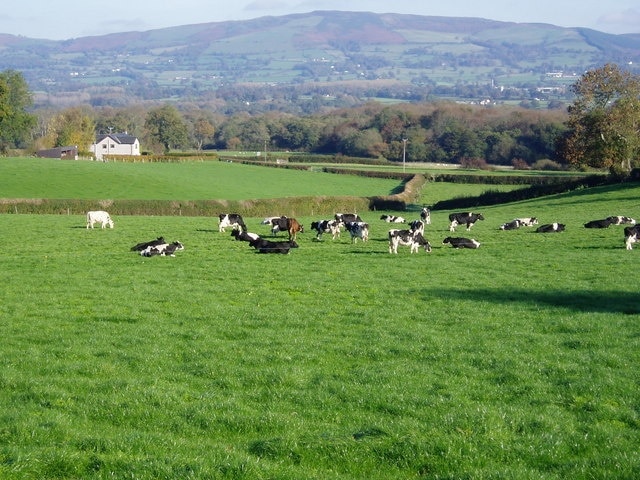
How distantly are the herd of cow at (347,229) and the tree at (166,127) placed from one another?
365 feet

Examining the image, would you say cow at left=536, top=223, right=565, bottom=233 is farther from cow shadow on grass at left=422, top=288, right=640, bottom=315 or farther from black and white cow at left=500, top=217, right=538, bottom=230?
cow shadow on grass at left=422, top=288, right=640, bottom=315

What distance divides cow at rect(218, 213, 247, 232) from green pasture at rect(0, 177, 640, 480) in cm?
1049

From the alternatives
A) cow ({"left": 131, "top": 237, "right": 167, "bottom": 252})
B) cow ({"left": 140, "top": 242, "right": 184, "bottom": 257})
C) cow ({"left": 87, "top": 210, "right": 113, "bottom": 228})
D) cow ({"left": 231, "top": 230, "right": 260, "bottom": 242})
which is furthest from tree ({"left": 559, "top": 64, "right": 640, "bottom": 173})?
cow ({"left": 140, "top": 242, "right": 184, "bottom": 257})

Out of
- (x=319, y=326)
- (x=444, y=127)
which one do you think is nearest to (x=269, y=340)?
(x=319, y=326)

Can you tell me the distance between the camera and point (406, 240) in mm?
29500

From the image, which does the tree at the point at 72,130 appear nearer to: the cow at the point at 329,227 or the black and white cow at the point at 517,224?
the black and white cow at the point at 517,224

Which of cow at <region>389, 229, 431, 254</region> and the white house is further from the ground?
the white house

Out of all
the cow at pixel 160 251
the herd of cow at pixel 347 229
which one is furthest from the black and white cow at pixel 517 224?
the cow at pixel 160 251

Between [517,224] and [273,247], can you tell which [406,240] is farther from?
[517,224]

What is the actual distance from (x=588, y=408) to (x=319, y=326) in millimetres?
6768

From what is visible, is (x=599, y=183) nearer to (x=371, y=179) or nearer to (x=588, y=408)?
(x=371, y=179)

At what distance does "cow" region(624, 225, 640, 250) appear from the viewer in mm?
28900

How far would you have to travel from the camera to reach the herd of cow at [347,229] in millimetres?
29266

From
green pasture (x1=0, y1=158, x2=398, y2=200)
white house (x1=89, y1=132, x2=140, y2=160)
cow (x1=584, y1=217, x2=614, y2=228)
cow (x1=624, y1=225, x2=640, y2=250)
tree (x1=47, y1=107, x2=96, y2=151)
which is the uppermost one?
tree (x1=47, y1=107, x2=96, y2=151)
